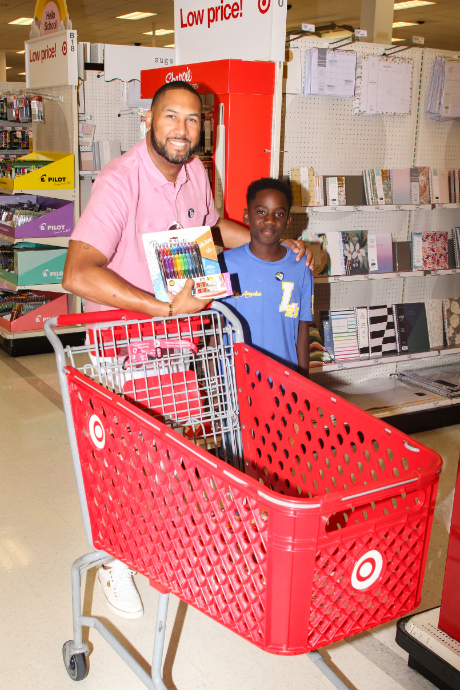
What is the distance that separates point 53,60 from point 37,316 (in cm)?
238

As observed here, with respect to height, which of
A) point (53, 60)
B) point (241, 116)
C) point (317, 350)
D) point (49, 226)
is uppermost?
point (53, 60)

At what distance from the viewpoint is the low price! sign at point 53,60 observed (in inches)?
216

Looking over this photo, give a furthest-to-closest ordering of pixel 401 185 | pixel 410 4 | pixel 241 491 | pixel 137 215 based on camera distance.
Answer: pixel 410 4 < pixel 401 185 < pixel 137 215 < pixel 241 491

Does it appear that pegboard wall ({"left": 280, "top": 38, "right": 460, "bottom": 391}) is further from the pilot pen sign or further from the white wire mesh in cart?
the white wire mesh in cart

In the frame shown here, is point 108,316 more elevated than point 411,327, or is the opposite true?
point 108,316

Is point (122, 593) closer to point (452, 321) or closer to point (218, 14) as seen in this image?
point (218, 14)

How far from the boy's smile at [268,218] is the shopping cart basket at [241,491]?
0.66m

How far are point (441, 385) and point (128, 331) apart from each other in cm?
310

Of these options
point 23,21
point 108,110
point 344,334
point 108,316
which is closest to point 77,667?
point 108,316

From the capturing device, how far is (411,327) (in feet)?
15.0

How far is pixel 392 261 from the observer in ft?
14.5

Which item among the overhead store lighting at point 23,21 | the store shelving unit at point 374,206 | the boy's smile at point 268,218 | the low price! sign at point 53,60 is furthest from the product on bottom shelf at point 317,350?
the overhead store lighting at point 23,21

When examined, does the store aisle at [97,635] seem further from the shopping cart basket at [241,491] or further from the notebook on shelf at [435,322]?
the notebook on shelf at [435,322]

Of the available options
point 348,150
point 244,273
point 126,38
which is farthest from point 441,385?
point 126,38
